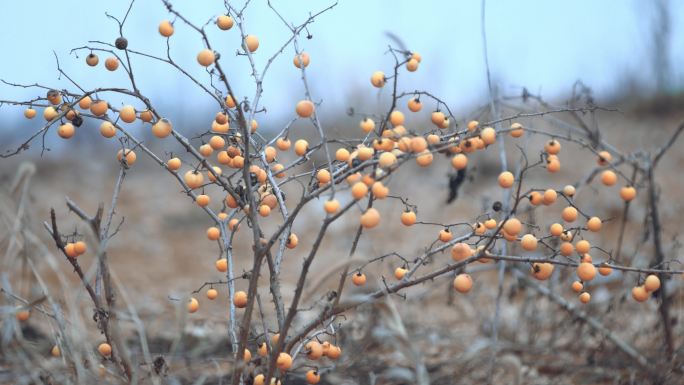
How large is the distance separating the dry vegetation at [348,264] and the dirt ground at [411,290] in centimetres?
3

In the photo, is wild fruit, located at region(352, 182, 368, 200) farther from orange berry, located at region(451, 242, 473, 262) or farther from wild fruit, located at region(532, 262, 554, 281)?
wild fruit, located at region(532, 262, 554, 281)

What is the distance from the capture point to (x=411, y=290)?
6.00 meters

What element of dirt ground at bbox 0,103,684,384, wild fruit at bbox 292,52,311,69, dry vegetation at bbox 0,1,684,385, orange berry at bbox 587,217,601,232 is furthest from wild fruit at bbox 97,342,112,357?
orange berry at bbox 587,217,601,232

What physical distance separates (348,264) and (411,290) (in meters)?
4.27

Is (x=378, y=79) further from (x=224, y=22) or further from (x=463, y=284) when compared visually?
(x=463, y=284)

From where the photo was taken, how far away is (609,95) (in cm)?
1083

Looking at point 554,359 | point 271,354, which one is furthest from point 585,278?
point 554,359

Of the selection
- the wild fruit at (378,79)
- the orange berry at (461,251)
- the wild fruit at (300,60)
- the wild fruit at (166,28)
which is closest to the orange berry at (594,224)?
the orange berry at (461,251)

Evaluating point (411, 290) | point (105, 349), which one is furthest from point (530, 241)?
point (411, 290)

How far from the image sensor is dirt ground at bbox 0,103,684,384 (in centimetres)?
311

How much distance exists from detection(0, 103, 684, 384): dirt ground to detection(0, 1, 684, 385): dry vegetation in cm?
3

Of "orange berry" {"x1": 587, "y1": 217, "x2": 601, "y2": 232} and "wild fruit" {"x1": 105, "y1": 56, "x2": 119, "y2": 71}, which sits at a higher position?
"wild fruit" {"x1": 105, "y1": 56, "x2": 119, "y2": 71}

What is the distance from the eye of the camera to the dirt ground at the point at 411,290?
3.11 meters

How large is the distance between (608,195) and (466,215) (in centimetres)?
179
